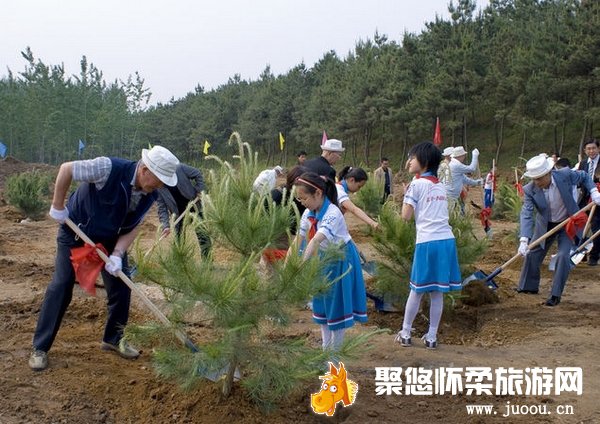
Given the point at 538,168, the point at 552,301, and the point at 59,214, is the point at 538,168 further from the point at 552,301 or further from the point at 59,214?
the point at 59,214

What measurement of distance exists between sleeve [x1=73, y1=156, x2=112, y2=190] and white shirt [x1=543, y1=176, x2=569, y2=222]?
399 cm

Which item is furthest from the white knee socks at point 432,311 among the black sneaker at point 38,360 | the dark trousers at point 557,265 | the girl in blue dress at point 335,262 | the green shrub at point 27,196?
the green shrub at point 27,196

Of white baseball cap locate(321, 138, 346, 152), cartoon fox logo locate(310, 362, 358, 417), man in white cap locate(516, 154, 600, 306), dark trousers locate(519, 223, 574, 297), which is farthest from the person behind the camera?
dark trousers locate(519, 223, 574, 297)

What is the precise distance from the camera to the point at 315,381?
3.43 metres

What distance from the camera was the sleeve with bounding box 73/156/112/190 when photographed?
3.30 metres

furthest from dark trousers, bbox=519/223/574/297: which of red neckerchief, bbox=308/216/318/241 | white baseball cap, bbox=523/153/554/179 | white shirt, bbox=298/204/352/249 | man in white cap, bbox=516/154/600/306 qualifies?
red neckerchief, bbox=308/216/318/241

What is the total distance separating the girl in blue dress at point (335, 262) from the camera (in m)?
3.44

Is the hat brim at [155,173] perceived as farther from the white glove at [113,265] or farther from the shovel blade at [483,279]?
the shovel blade at [483,279]

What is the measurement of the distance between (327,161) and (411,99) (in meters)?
26.1

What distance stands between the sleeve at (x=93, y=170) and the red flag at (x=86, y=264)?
1.24 ft

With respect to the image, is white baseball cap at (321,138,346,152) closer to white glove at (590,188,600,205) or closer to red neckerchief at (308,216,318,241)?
red neckerchief at (308,216,318,241)


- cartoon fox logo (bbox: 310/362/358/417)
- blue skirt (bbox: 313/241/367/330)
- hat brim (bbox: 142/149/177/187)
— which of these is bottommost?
cartoon fox logo (bbox: 310/362/358/417)

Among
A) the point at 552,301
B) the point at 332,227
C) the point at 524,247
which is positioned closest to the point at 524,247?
the point at 524,247

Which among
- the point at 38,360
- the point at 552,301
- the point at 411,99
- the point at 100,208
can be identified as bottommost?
the point at 552,301
